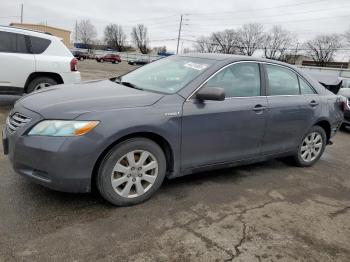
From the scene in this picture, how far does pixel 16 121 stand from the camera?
10.3 feet

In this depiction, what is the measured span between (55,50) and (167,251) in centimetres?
613

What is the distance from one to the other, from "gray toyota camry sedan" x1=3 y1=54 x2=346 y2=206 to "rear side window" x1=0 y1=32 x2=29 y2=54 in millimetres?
3739

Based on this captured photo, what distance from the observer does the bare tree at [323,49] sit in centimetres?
7225

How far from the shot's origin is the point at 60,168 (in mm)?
2879

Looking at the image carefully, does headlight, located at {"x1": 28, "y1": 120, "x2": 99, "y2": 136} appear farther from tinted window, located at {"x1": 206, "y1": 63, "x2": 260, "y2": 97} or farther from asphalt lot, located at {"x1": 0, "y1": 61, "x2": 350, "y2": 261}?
tinted window, located at {"x1": 206, "y1": 63, "x2": 260, "y2": 97}

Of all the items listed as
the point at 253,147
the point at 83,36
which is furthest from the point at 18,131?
the point at 83,36

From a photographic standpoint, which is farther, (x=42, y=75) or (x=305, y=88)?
(x=42, y=75)

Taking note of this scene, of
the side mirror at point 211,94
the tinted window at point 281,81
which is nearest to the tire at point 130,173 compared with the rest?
the side mirror at point 211,94

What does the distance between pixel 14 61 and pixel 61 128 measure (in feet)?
15.7

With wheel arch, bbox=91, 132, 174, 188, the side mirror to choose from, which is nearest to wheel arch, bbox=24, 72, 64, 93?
wheel arch, bbox=91, 132, 174, 188

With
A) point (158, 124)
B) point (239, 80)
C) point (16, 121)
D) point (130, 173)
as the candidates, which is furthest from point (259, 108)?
point (16, 121)

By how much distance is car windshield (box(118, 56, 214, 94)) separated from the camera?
12.2 feet

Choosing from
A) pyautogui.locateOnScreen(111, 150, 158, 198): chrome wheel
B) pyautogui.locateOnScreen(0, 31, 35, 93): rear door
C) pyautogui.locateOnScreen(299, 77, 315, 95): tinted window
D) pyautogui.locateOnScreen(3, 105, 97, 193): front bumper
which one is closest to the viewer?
pyautogui.locateOnScreen(3, 105, 97, 193): front bumper

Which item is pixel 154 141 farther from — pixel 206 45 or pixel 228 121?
pixel 206 45
